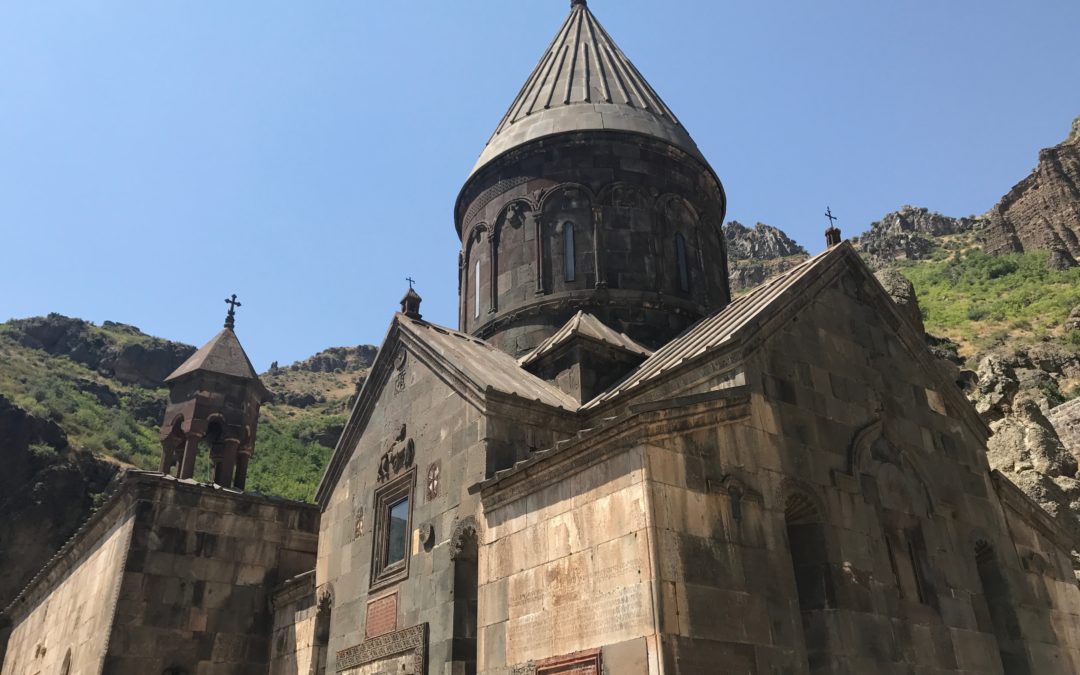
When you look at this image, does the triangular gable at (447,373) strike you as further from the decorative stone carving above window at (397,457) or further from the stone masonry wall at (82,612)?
the stone masonry wall at (82,612)

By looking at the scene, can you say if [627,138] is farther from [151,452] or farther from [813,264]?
[151,452]

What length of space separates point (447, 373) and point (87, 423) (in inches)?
1239

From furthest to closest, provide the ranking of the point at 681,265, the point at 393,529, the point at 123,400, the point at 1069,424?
1. the point at 123,400
2. the point at 1069,424
3. the point at 681,265
4. the point at 393,529

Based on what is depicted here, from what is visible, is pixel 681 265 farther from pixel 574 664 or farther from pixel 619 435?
pixel 574 664

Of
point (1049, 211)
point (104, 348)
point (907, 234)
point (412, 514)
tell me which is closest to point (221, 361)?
point (412, 514)

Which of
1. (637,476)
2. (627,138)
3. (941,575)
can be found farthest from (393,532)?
(627,138)

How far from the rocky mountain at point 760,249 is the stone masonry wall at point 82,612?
5384cm

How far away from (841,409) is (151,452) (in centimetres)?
3268

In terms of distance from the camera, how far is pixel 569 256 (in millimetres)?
12227

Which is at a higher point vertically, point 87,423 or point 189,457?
point 87,423

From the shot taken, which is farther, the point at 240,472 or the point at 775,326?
the point at 240,472

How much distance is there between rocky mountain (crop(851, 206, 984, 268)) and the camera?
59500mm

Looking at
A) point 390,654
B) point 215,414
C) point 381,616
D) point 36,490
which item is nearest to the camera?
point 390,654

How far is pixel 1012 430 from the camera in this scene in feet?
49.7
